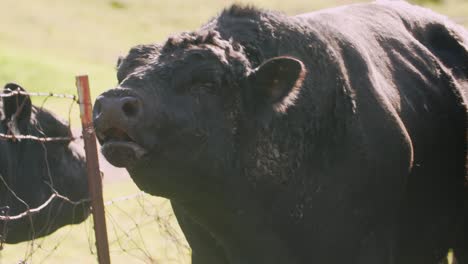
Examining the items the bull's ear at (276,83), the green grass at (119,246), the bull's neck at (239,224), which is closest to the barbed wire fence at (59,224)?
the green grass at (119,246)

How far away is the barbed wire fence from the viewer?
658cm

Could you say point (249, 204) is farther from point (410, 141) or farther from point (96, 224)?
point (96, 224)

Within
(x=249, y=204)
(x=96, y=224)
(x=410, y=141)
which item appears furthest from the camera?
(x=96, y=224)

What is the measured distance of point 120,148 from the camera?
3.81 m

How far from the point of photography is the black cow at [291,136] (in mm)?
4004

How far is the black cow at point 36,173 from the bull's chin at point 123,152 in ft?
10.9

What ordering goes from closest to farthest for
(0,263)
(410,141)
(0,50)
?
(410,141) → (0,263) → (0,50)

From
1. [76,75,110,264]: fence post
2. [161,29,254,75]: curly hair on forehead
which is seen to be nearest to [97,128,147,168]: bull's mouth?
[161,29,254,75]: curly hair on forehead

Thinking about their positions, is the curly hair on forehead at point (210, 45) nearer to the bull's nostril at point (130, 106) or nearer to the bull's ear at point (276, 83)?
the bull's ear at point (276, 83)

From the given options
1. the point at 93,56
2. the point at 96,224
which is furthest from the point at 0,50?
the point at 96,224


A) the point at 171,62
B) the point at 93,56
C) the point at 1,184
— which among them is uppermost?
the point at 171,62

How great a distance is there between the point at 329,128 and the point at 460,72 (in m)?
1.51

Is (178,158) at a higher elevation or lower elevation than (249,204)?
higher

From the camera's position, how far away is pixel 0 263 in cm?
955
